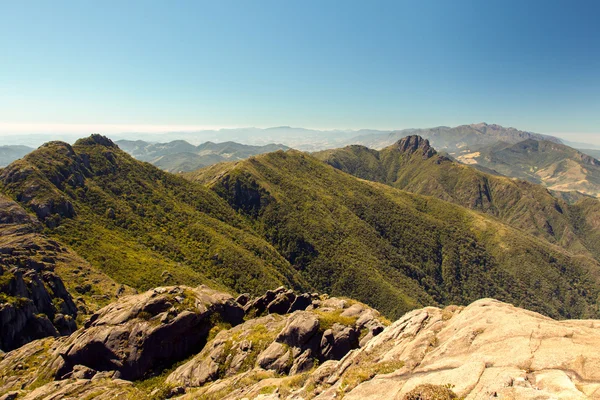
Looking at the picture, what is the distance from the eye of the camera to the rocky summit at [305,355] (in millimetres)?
18750

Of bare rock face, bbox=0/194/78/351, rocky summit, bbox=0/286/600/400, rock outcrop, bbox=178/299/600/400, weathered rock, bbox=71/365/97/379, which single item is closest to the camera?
rock outcrop, bbox=178/299/600/400

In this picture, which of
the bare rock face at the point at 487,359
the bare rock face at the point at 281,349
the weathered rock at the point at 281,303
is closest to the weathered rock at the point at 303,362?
the bare rock face at the point at 281,349

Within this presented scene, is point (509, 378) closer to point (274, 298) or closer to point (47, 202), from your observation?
point (274, 298)

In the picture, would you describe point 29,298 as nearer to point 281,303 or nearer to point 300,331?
point 281,303

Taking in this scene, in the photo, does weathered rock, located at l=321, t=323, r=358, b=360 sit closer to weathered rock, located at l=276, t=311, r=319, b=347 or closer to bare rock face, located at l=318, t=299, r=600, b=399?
weathered rock, located at l=276, t=311, r=319, b=347

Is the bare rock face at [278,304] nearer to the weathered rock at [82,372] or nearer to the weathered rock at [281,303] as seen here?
the weathered rock at [281,303]

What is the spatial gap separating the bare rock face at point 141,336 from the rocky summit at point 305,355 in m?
0.17

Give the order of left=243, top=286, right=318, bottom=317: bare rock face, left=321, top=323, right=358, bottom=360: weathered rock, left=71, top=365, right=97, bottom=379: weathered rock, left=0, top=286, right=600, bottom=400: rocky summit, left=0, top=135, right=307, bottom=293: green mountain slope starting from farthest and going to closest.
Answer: left=0, top=135, right=307, bottom=293: green mountain slope
left=243, top=286, right=318, bottom=317: bare rock face
left=71, top=365, right=97, bottom=379: weathered rock
left=321, top=323, right=358, bottom=360: weathered rock
left=0, top=286, right=600, bottom=400: rocky summit

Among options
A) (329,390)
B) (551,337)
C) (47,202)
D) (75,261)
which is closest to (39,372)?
(329,390)

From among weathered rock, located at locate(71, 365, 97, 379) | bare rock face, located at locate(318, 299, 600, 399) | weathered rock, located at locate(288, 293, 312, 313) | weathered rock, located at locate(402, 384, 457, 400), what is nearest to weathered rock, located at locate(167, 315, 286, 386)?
weathered rock, located at locate(71, 365, 97, 379)

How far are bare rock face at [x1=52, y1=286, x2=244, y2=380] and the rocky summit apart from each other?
0.56 feet

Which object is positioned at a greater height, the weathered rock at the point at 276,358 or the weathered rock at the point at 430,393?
the weathered rock at the point at 430,393

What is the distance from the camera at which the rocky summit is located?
18.8m

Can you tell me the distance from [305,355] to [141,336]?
95.2ft
